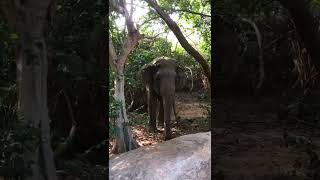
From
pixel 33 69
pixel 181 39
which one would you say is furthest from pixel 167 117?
pixel 33 69

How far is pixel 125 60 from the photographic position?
297 cm

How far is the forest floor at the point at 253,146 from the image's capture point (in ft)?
7.38

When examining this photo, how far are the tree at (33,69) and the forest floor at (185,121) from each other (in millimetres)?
907

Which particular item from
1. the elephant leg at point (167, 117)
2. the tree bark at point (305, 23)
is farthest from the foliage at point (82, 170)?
the tree bark at point (305, 23)

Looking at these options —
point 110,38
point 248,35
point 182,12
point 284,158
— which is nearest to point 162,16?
point 182,12

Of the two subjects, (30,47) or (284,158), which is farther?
(284,158)

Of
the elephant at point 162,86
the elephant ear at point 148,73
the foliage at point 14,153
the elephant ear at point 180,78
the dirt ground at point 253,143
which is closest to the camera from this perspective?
the foliage at point 14,153

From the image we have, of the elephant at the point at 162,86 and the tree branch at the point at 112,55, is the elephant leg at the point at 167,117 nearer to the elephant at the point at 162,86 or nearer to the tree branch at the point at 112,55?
the elephant at the point at 162,86

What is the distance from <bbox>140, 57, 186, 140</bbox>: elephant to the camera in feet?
10.3

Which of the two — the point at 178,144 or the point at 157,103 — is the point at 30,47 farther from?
the point at 157,103

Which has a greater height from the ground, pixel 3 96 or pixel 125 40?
pixel 125 40

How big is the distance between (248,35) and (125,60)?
84 cm

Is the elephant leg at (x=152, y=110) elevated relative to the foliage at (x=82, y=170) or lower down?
elevated

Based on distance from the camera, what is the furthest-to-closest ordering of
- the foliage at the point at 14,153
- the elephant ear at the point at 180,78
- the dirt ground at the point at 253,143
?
the elephant ear at the point at 180,78
the dirt ground at the point at 253,143
the foliage at the point at 14,153
